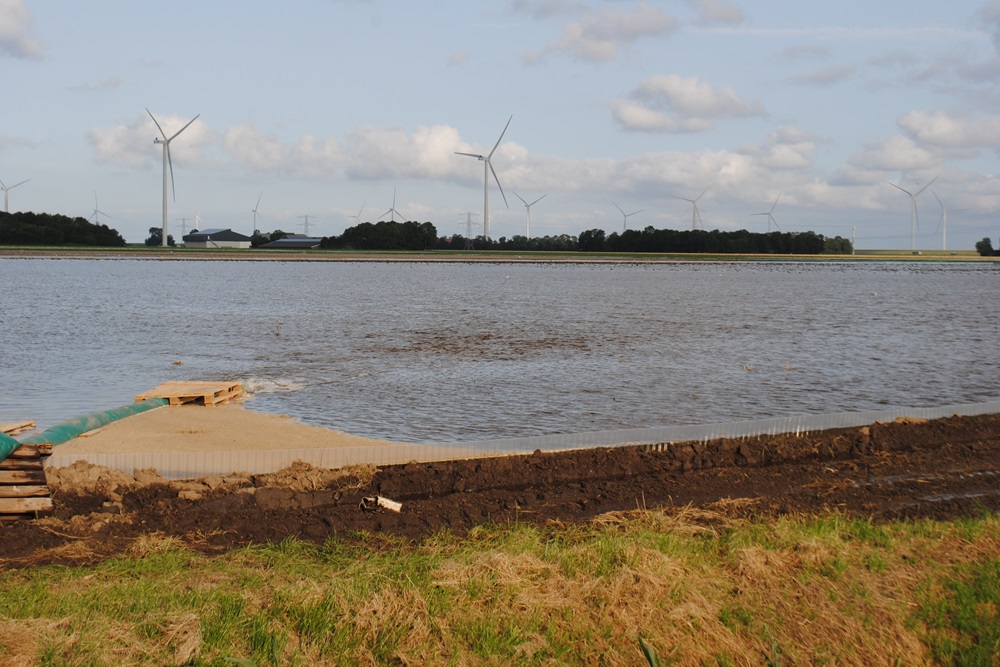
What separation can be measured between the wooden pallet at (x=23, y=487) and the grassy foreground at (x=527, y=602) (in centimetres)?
125

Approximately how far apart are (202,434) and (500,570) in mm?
8588

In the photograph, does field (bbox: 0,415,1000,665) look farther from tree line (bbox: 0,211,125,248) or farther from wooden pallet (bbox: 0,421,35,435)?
tree line (bbox: 0,211,125,248)

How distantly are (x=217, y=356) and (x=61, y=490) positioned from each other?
16493 millimetres

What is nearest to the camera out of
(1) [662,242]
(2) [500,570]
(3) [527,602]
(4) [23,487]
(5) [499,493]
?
(3) [527,602]

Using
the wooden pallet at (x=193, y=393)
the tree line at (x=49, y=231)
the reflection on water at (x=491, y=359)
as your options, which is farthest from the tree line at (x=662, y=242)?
the wooden pallet at (x=193, y=393)

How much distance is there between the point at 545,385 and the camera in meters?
21.5

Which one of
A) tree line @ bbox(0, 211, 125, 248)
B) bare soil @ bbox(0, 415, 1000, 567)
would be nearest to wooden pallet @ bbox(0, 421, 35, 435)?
bare soil @ bbox(0, 415, 1000, 567)

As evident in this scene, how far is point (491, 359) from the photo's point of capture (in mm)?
26391

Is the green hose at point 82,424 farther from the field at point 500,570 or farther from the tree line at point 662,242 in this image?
the tree line at point 662,242

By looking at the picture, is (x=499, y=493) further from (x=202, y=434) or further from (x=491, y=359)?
→ (x=491, y=359)

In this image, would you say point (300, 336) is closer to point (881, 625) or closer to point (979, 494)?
point (979, 494)

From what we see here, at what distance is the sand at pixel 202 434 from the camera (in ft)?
44.4

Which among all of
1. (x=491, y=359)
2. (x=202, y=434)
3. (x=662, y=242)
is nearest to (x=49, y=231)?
(x=662, y=242)

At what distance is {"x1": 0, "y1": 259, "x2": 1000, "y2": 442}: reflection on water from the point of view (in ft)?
60.1
